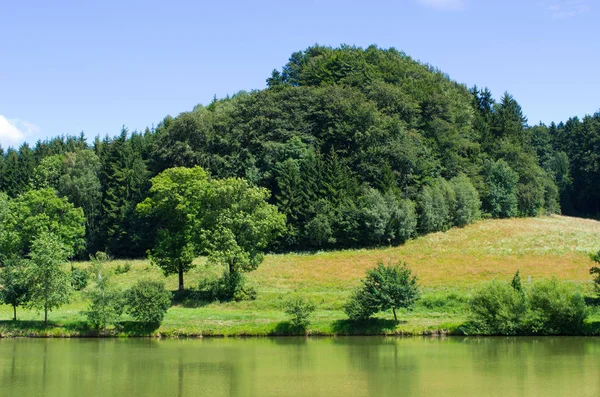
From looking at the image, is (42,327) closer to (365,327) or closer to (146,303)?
(146,303)

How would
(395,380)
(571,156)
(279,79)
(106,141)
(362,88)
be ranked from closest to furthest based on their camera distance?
1. (395,380)
2. (362,88)
3. (106,141)
4. (279,79)
5. (571,156)

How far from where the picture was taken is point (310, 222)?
82000 millimetres

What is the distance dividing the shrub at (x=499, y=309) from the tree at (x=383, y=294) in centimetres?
475

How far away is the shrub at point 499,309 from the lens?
4675cm

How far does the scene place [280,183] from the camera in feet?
286

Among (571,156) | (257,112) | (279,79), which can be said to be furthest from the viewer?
(571,156)

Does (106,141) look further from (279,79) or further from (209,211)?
(209,211)

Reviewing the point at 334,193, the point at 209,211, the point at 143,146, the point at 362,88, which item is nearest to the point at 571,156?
the point at 362,88

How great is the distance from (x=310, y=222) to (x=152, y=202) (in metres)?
22.5

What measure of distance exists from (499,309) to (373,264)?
79.6 feet

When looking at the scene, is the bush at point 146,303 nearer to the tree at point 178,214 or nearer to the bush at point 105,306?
the bush at point 105,306

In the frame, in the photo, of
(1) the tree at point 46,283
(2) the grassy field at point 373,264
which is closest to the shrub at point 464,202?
(2) the grassy field at point 373,264

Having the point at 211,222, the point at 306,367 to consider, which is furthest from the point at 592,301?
the point at 211,222

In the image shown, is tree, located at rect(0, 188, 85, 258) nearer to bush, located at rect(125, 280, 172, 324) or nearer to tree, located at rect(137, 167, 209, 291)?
tree, located at rect(137, 167, 209, 291)
